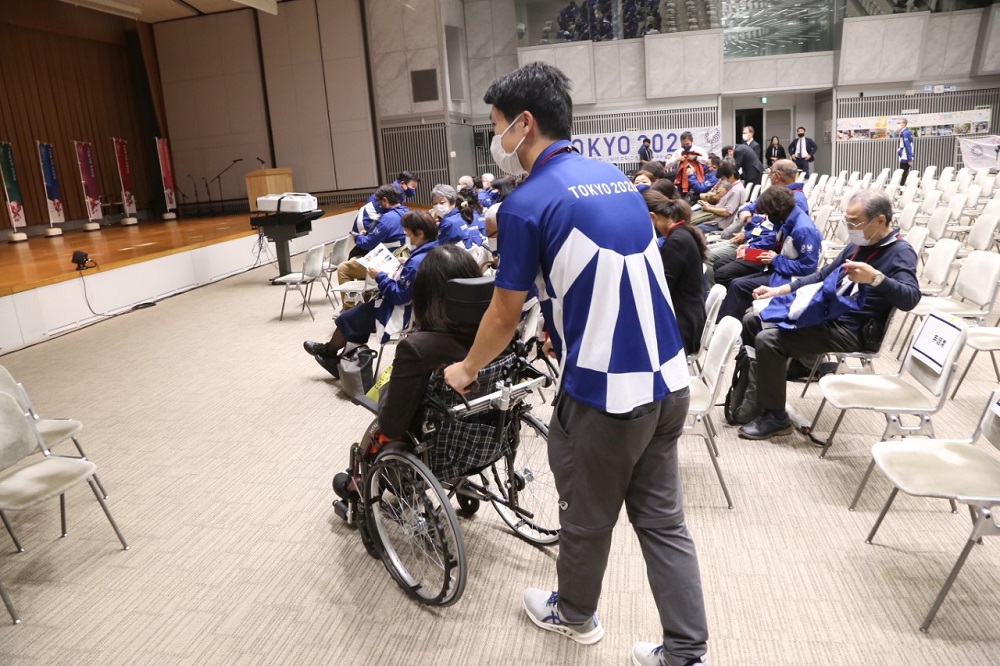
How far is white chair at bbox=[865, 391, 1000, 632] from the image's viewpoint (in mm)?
2043

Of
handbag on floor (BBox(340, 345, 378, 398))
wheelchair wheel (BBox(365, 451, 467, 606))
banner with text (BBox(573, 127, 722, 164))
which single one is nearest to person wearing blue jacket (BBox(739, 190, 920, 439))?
wheelchair wheel (BBox(365, 451, 467, 606))

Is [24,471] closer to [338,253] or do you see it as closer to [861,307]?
[861,307]

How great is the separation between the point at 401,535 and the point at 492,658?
30.1 inches

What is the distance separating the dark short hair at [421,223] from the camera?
4.16m

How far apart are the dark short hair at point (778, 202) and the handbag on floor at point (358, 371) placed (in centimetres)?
266

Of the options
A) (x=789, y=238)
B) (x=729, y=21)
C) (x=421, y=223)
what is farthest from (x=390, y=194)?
(x=729, y=21)

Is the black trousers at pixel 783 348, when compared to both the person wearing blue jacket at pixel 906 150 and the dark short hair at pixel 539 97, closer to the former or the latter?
the dark short hair at pixel 539 97

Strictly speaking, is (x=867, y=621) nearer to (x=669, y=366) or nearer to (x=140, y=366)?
(x=669, y=366)

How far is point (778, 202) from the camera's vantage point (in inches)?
169

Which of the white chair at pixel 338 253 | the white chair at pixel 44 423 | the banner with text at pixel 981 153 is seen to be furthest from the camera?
the banner with text at pixel 981 153

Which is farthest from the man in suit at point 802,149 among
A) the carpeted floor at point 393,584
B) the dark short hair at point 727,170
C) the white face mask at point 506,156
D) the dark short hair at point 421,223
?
the white face mask at point 506,156

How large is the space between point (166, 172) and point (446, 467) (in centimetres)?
1630

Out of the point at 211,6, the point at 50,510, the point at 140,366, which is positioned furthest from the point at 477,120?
the point at 50,510

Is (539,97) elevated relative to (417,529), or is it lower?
elevated
